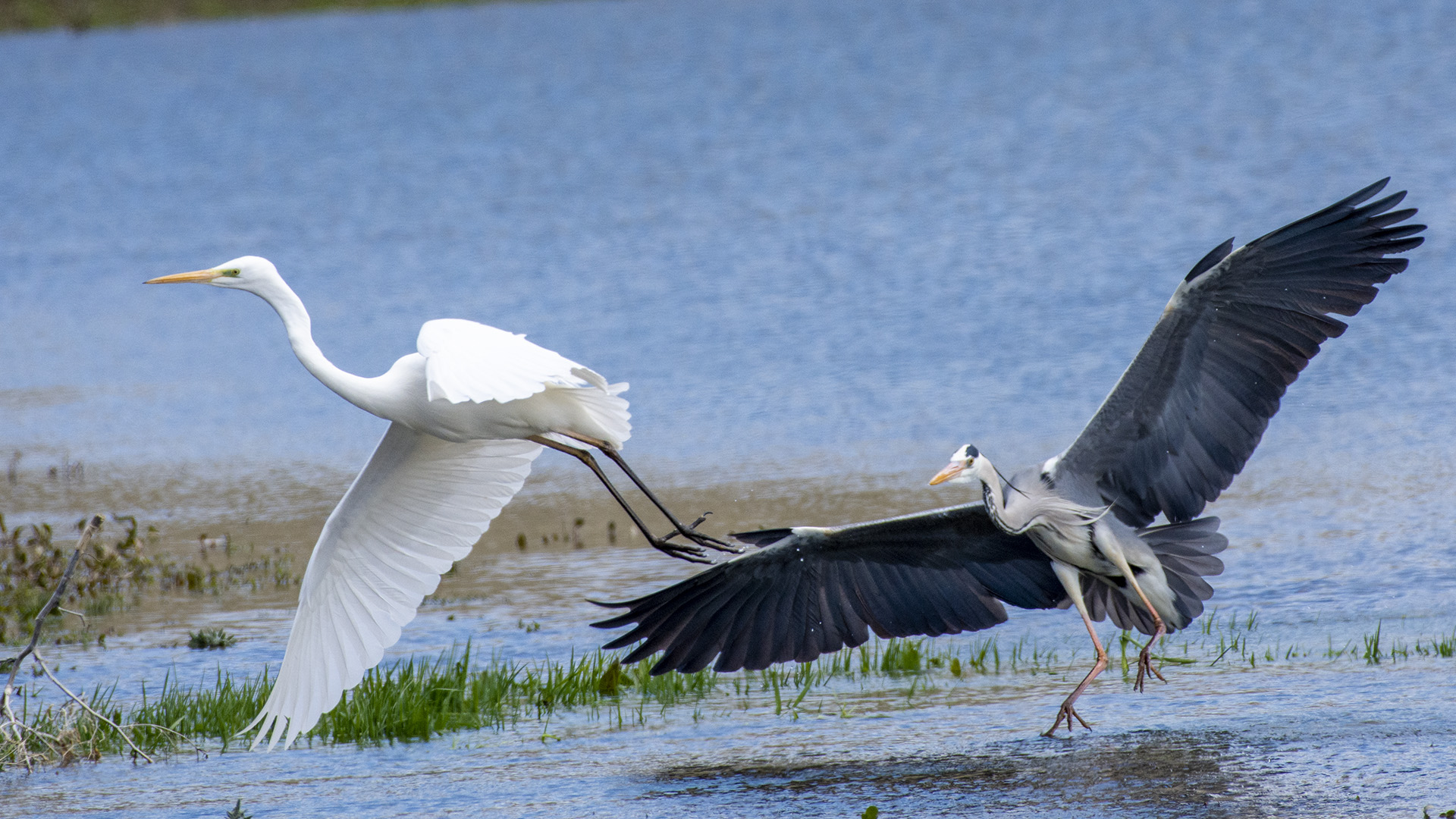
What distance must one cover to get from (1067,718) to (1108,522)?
2.35ft

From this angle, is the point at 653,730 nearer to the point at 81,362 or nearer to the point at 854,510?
the point at 854,510

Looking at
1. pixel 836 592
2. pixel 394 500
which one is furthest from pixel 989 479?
pixel 394 500

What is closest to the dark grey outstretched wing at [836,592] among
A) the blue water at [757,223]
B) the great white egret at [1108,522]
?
the great white egret at [1108,522]

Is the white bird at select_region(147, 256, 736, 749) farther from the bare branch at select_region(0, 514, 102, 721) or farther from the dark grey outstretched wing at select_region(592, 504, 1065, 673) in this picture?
the bare branch at select_region(0, 514, 102, 721)

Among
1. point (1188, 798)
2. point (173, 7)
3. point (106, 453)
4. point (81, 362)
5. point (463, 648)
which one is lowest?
point (1188, 798)

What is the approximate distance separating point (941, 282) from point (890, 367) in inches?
106

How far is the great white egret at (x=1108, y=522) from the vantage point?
596 cm

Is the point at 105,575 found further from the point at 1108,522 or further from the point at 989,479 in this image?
the point at 1108,522

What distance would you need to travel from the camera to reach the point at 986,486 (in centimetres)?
613

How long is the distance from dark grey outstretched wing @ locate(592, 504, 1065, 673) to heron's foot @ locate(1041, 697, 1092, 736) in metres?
0.46

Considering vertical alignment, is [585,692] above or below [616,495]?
below

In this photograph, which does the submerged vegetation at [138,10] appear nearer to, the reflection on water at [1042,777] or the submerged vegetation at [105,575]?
the submerged vegetation at [105,575]

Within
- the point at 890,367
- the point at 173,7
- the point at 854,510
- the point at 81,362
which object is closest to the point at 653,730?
the point at 854,510

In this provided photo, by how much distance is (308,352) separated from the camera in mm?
6477
